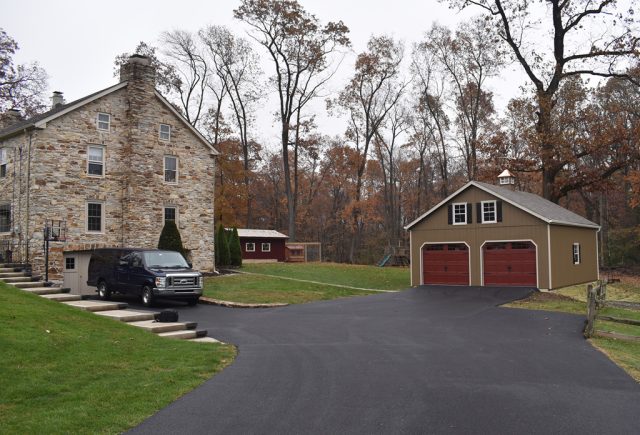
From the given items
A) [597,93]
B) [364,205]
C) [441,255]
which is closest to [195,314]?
[441,255]

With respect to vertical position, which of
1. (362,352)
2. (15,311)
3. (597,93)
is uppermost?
(597,93)

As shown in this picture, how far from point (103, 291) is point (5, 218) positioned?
7.94 m

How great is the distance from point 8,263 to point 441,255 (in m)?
21.3

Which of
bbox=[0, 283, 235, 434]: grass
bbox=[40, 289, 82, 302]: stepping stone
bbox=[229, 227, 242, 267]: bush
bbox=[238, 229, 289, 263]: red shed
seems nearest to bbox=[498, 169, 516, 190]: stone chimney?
bbox=[229, 227, 242, 267]: bush

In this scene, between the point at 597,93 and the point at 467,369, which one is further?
the point at 597,93

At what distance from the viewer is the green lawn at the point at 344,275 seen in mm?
31656

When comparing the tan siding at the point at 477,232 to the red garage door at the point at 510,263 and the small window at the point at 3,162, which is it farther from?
the small window at the point at 3,162

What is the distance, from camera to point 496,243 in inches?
1115

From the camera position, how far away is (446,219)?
2995 centimetres

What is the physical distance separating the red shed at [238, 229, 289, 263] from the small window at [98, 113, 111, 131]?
1710cm

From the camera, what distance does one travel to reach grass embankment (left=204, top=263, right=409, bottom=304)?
2336cm

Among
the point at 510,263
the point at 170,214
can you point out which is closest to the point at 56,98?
the point at 170,214

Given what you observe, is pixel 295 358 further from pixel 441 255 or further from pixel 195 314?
pixel 441 255

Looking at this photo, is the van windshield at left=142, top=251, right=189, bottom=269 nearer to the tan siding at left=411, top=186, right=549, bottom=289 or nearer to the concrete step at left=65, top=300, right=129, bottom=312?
the concrete step at left=65, top=300, right=129, bottom=312
